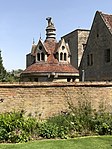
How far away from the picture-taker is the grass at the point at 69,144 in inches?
449

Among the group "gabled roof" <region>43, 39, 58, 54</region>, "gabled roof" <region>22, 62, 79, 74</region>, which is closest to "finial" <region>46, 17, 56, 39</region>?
"gabled roof" <region>43, 39, 58, 54</region>

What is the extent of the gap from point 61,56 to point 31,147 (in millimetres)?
19824

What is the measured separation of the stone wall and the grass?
3.06 m

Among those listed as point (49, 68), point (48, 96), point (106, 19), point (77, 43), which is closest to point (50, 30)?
point (49, 68)

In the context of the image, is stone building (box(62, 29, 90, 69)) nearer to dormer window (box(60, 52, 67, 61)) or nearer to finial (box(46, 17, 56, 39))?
finial (box(46, 17, 56, 39))

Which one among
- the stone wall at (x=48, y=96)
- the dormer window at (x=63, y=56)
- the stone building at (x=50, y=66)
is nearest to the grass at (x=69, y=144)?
the stone wall at (x=48, y=96)

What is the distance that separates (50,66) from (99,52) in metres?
6.18

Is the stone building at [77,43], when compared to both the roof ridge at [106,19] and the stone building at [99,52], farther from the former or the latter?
the roof ridge at [106,19]

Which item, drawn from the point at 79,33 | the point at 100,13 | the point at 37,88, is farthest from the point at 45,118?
the point at 79,33

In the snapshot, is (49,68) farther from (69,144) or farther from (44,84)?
(69,144)

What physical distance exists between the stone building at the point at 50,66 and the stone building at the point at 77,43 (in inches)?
594

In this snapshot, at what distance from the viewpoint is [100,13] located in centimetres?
3209

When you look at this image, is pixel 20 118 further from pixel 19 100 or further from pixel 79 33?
pixel 79 33

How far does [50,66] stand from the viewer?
96.5 ft
